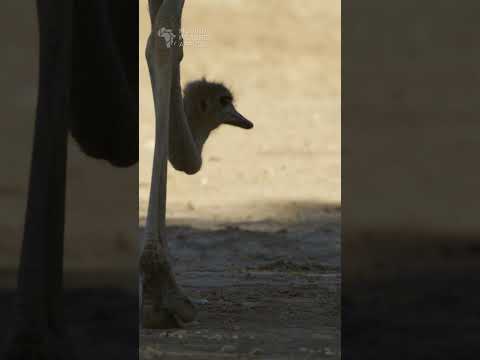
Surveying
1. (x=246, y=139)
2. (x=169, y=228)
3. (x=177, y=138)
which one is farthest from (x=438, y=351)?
(x=246, y=139)

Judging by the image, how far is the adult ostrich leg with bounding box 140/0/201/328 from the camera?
2.54 metres

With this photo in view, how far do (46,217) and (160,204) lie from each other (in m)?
0.88

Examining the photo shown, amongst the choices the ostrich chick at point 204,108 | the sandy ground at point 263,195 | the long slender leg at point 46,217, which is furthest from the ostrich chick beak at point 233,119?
the long slender leg at point 46,217

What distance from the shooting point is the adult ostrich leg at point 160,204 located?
2.54 m

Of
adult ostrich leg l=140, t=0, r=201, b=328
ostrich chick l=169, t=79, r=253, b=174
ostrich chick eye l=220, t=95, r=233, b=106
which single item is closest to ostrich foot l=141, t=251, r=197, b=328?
adult ostrich leg l=140, t=0, r=201, b=328

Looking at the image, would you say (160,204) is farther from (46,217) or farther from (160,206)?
(46,217)

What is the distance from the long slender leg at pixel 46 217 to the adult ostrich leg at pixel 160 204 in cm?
79

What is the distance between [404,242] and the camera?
7.61ft

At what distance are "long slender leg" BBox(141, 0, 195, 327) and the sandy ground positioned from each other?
61 mm

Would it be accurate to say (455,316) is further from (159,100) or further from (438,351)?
(159,100)

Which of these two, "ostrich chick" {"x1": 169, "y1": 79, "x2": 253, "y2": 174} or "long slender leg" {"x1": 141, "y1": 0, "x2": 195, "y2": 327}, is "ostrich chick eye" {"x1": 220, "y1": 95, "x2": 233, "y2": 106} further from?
"long slender leg" {"x1": 141, "y1": 0, "x2": 195, "y2": 327}

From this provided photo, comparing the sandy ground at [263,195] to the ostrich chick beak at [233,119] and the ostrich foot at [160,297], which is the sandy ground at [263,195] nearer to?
the ostrich foot at [160,297]

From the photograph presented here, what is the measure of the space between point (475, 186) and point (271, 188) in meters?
3.66

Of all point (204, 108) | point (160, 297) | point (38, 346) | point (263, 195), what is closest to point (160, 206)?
point (160, 297)
